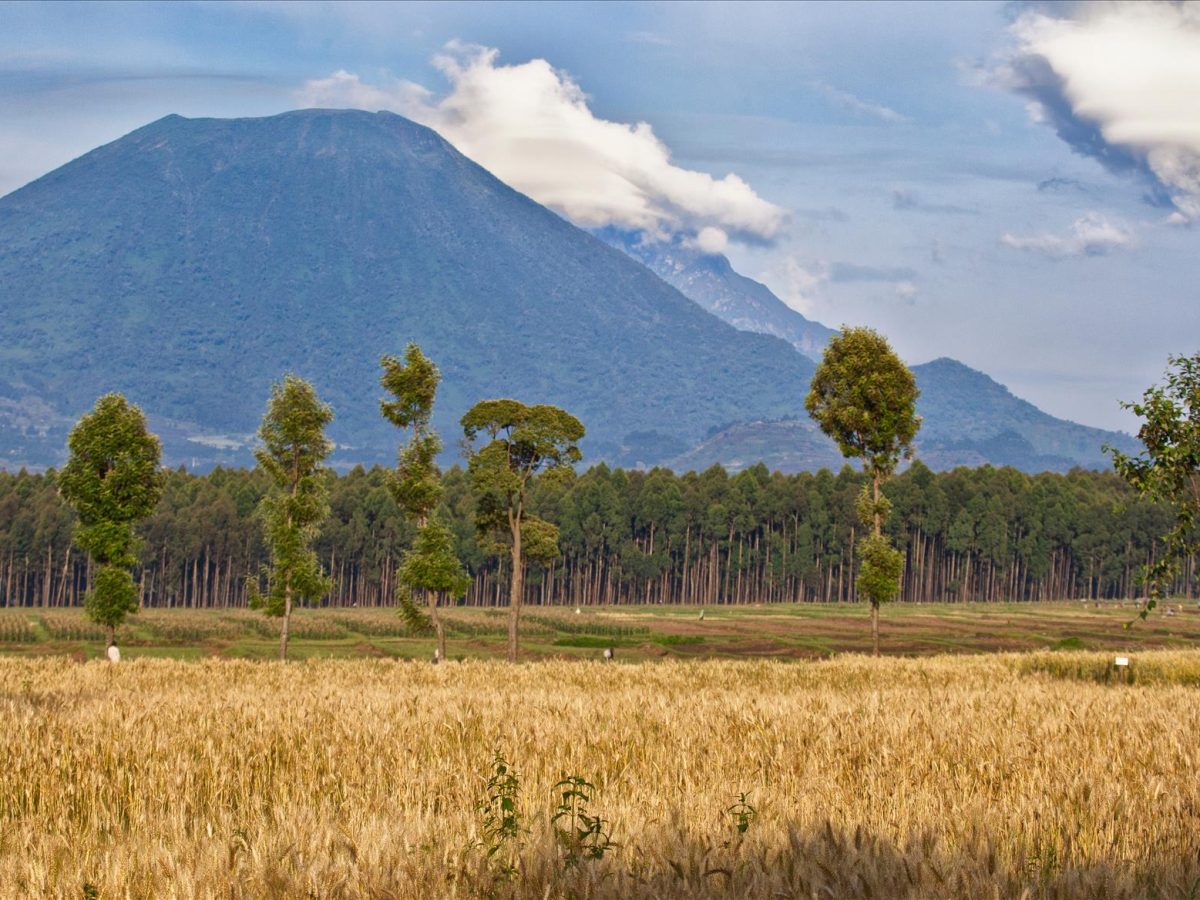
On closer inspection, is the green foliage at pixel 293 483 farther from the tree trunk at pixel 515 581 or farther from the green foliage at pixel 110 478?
the tree trunk at pixel 515 581

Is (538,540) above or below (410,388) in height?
below

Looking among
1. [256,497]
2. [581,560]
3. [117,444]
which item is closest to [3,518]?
[256,497]

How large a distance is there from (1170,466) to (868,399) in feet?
93.3

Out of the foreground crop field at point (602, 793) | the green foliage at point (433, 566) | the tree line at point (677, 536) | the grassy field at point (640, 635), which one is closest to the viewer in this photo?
the foreground crop field at point (602, 793)

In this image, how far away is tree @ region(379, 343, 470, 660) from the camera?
5416cm

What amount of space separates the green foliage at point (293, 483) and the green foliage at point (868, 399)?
76.5ft

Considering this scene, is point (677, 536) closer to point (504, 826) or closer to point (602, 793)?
point (602, 793)

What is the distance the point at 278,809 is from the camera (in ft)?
34.5

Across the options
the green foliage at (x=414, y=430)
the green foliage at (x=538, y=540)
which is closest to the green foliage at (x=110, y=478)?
the green foliage at (x=414, y=430)

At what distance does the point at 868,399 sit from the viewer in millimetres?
57219

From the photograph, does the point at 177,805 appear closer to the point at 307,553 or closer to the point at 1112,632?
the point at 307,553

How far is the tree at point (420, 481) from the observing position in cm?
5416

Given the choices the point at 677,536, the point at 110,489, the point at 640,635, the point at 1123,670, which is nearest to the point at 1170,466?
the point at 1123,670

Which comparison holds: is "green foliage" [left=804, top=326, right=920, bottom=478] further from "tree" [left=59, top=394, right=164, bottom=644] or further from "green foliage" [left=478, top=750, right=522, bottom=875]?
"green foliage" [left=478, top=750, right=522, bottom=875]
